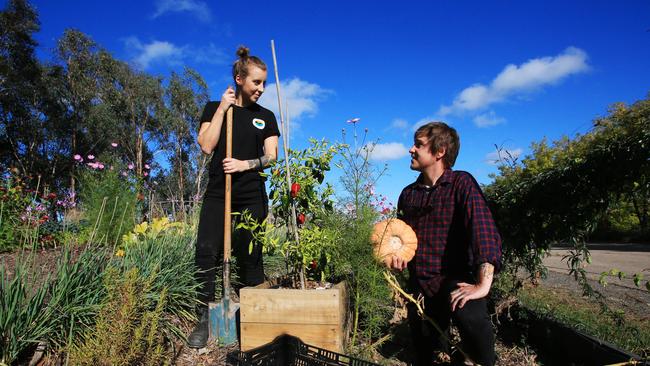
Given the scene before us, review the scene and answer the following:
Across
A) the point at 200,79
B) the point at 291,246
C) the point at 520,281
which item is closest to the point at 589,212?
the point at 520,281

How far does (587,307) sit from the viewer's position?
12.4 ft

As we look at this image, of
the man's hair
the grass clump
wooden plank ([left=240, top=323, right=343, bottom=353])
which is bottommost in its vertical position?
the grass clump

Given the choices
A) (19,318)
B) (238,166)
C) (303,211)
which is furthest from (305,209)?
(19,318)

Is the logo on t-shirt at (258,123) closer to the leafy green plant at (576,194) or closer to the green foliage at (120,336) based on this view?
the green foliage at (120,336)

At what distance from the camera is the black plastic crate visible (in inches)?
A: 57.2

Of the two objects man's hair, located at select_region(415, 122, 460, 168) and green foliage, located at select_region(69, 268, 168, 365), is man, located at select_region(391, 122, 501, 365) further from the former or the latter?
green foliage, located at select_region(69, 268, 168, 365)

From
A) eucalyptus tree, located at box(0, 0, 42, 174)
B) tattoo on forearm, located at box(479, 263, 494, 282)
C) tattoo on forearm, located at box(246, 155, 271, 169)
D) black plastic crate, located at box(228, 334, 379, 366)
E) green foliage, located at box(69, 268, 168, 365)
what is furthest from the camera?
eucalyptus tree, located at box(0, 0, 42, 174)

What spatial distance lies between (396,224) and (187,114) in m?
32.8

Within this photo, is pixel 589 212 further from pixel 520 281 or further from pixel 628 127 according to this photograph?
pixel 520 281

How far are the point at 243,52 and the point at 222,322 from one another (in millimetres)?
1827

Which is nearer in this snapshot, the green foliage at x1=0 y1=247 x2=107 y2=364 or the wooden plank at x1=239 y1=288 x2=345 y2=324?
the green foliage at x1=0 y1=247 x2=107 y2=364

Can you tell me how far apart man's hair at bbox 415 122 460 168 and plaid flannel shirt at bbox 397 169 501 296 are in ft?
0.30

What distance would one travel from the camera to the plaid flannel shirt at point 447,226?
1852mm

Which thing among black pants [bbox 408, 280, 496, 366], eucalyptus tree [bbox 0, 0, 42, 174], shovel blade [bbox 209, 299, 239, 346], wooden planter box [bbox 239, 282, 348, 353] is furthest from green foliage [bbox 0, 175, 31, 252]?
eucalyptus tree [bbox 0, 0, 42, 174]
